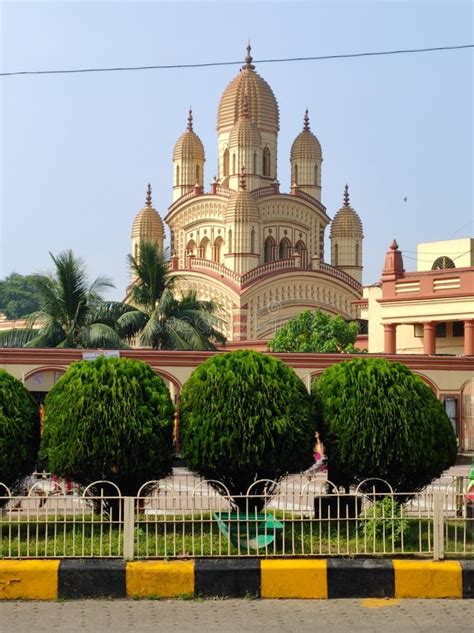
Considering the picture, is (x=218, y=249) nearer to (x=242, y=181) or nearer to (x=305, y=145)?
(x=242, y=181)

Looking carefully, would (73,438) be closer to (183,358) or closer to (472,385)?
(183,358)

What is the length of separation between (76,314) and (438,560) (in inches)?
746

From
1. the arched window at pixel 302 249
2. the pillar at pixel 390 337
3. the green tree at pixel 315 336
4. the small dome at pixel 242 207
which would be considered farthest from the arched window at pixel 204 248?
the pillar at pixel 390 337

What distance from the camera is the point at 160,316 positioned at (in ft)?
91.8

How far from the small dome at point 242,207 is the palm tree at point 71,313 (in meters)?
24.8

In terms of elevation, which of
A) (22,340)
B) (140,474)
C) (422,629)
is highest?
(22,340)

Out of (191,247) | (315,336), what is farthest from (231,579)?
(191,247)

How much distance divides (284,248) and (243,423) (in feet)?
154

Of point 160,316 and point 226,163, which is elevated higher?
point 226,163

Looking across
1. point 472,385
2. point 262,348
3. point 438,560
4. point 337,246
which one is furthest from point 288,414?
point 337,246

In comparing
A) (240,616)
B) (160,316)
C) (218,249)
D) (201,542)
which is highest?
(218,249)

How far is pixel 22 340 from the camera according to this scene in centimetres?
2769

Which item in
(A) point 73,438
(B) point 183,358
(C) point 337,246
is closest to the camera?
(A) point 73,438

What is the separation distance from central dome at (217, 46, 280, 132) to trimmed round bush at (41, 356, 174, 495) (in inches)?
1847
